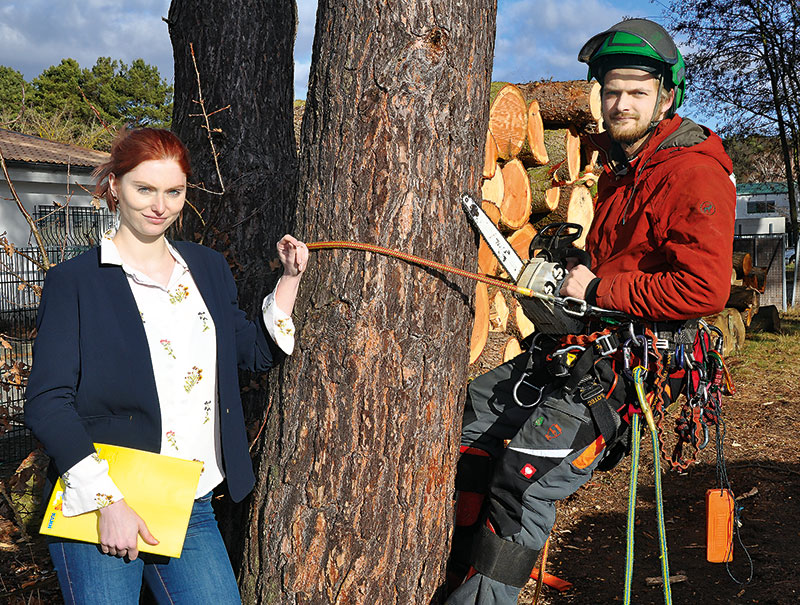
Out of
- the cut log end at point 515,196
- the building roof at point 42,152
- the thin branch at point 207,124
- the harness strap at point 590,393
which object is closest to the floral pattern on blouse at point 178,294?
the thin branch at point 207,124

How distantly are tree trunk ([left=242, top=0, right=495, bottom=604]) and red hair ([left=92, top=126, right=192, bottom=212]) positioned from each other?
47 centimetres

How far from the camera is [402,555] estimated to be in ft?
7.87

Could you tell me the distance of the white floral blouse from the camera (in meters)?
2.10

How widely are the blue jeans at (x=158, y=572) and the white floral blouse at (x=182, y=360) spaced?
0.49 feet

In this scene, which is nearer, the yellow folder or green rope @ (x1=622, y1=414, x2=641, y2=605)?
the yellow folder

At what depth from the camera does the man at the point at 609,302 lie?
7.76 ft

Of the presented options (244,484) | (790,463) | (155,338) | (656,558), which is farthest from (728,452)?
(155,338)

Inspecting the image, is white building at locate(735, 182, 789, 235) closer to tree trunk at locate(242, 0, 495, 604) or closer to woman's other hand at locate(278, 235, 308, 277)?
tree trunk at locate(242, 0, 495, 604)

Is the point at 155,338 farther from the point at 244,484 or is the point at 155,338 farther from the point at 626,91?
the point at 626,91

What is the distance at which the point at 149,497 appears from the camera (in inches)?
79.6

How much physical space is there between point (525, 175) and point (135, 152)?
4995mm

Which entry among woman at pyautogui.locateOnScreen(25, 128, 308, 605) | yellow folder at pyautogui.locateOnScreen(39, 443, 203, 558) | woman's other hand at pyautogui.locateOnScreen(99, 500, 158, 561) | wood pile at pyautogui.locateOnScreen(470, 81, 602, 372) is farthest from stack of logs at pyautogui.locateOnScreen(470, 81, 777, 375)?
woman's other hand at pyautogui.locateOnScreen(99, 500, 158, 561)

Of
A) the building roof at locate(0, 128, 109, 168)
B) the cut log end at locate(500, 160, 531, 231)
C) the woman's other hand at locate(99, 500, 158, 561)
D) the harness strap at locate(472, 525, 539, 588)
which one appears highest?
the building roof at locate(0, 128, 109, 168)

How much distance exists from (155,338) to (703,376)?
2058mm
